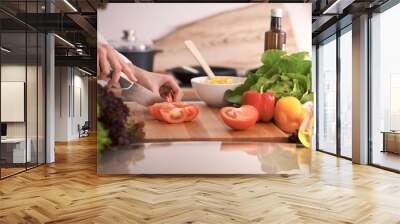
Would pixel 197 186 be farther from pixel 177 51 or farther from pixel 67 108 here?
pixel 67 108

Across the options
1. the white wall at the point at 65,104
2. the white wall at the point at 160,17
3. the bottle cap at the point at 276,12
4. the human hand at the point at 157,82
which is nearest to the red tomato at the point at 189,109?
the human hand at the point at 157,82

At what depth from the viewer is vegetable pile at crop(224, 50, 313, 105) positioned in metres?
6.23

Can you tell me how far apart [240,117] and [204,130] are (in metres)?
0.56

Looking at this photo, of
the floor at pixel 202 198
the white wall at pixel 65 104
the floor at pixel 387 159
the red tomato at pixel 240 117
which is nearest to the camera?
the floor at pixel 202 198

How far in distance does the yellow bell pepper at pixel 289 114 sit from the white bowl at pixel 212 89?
0.68 meters

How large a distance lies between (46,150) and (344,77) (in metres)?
6.23

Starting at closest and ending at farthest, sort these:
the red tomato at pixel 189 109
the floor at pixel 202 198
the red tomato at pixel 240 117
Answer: the floor at pixel 202 198
the red tomato at pixel 240 117
the red tomato at pixel 189 109

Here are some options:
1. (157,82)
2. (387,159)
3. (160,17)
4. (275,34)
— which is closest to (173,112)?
(157,82)

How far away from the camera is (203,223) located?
12.2 ft

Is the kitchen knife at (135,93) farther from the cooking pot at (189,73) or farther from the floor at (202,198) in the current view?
the floor at (202,198)

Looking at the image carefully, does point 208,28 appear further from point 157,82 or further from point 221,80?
point 157,82

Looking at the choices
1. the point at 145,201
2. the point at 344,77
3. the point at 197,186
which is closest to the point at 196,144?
the point at 197,186

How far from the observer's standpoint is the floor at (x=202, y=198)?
12.9 ft

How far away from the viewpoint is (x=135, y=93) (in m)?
6.26
